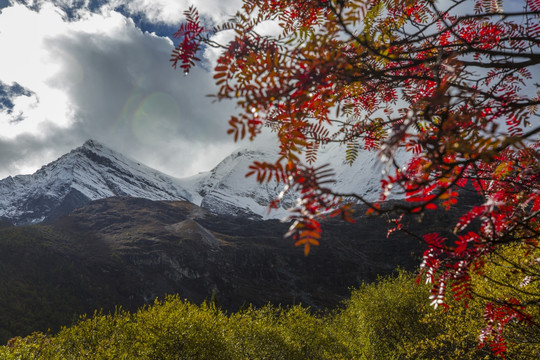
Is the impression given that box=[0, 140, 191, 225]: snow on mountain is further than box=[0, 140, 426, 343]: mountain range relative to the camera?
Yes

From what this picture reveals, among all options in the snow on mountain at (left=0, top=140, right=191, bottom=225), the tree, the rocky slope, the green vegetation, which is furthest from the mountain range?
the snow on mountain at (left=0, top=140, right=191, bottom=225)

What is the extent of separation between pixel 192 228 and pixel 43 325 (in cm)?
4974

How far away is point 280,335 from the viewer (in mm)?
17188

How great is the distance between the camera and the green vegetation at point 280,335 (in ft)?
37.6

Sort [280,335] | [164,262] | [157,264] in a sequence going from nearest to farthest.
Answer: [280,335]
[157,264]
[164,262]

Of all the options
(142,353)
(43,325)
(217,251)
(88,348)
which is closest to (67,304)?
(43,325)

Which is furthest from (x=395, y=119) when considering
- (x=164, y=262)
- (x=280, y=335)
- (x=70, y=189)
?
(x=70, y=189)

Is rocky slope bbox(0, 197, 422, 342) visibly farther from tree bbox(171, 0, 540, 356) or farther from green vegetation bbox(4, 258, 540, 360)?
tree bbox(171, 0, 540, 356)

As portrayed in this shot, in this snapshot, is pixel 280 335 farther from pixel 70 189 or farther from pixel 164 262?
pixel 70 189

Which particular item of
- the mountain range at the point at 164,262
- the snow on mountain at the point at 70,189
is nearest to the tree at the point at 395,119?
the mountain range at the point at 164,262

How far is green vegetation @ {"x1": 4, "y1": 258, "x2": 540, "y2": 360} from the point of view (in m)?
11.5

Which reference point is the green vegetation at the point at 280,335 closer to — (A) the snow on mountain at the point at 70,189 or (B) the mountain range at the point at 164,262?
(B) the mountain range at the point at 164,262

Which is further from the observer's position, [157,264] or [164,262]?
[164,262]

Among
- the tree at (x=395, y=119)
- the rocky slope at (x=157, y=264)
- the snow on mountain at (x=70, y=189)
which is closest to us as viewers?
the tree at (x=395, y=119)
